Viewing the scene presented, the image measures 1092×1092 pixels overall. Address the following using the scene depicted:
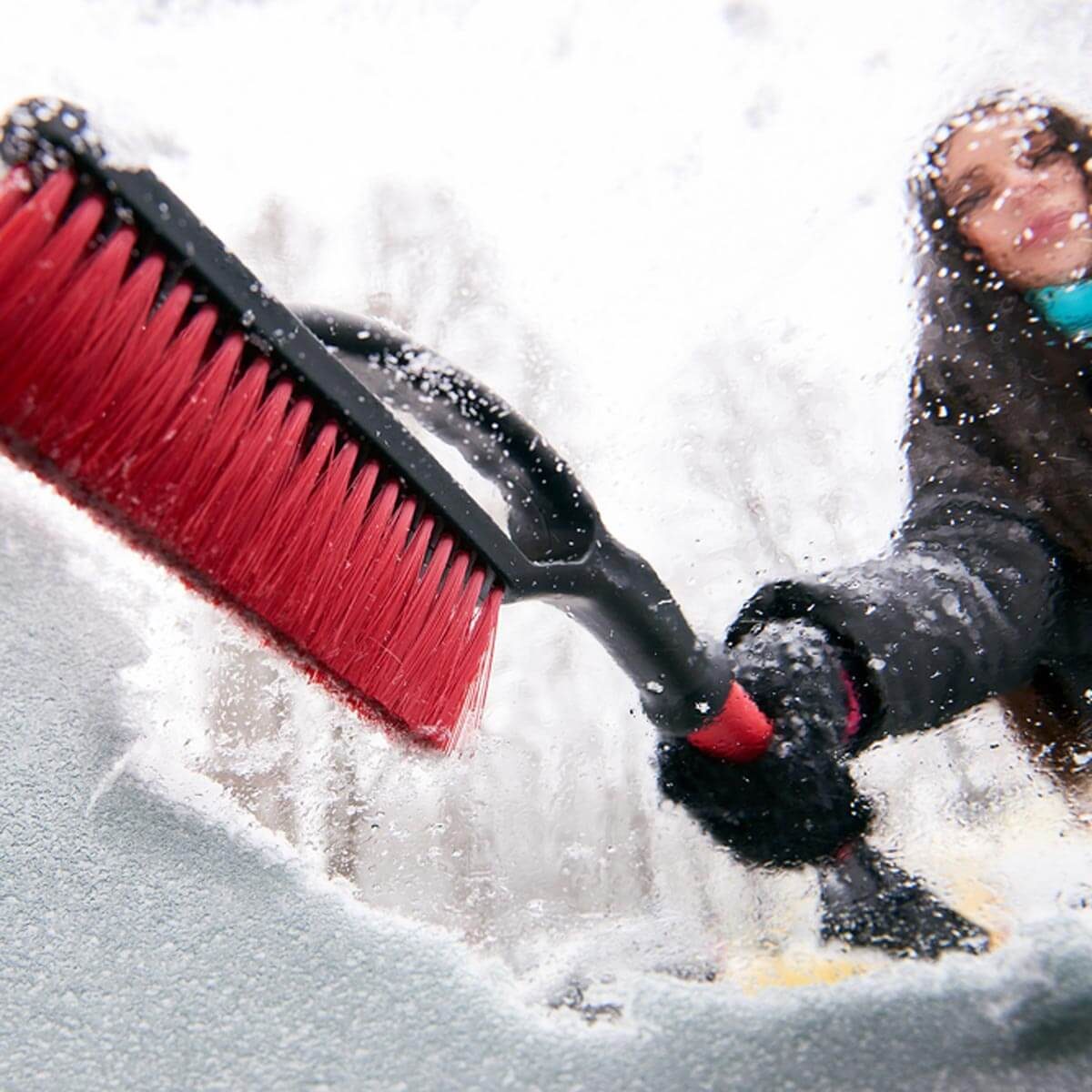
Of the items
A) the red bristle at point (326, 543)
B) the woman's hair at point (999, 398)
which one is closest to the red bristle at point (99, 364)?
the red bristle at point (326, 543)

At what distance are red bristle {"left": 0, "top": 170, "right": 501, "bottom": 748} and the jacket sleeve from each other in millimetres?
239

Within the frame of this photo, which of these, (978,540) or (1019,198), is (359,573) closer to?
(978,540)

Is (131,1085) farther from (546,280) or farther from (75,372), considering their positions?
(546,280)

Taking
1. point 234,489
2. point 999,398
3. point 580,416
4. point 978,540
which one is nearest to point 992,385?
point 999,398

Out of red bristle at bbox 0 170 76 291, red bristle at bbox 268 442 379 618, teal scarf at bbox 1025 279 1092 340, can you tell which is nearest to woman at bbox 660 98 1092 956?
teal scarf at bbox 1025 279 1092 340

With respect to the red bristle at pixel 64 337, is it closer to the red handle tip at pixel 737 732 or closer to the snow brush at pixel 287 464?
the snow brush at pixel 287 464

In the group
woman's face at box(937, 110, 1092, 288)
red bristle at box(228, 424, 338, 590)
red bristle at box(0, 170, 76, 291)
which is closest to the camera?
red bristle at box(0, 170, 76, 291)

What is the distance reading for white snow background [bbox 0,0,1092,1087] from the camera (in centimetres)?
57

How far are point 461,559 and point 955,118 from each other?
578 millimetres

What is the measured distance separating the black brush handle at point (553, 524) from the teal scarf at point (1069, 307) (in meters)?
0.40

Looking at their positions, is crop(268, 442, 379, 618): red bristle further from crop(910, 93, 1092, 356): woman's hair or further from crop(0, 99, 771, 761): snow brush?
crop(910, 93, 1092, 356): woman's hair

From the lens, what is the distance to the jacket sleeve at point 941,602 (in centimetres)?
65

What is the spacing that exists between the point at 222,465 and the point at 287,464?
36 mm

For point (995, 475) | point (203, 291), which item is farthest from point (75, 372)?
point (995, 475)
